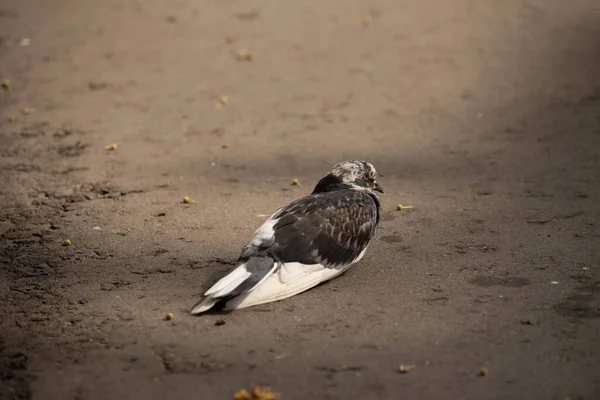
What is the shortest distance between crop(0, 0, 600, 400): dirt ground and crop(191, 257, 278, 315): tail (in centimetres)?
12

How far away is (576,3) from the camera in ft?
42.4

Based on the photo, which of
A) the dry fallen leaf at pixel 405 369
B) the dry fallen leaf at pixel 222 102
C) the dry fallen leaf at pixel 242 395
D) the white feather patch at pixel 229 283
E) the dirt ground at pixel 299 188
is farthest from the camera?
the dry fallen leaf at pixel 222 102

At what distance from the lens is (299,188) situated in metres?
8.15

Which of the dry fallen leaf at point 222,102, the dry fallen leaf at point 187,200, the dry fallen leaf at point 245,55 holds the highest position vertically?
Result: the dry fallen leaf at point 245,55

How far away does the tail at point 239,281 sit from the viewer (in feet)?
18.5

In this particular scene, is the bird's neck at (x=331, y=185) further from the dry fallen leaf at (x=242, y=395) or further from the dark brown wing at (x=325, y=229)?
the dry fallen leaf at (x=242, y=395)

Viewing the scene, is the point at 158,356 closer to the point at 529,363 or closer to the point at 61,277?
the point at 61,277

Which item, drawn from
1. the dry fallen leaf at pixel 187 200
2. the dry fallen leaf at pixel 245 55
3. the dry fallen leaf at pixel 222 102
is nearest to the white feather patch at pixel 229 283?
the dry fallen leaf at pixel 187 200

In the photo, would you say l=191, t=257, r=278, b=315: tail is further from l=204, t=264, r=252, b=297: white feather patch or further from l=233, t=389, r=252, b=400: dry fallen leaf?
l=233, t=389, r=252, b=400: dry fallen leaf

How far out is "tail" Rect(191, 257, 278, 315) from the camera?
18.5 feet

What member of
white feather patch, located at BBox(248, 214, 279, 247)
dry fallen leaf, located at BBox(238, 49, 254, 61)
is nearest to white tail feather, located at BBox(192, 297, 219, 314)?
white feather patch, located at BBox(248, 214, 279, 247)

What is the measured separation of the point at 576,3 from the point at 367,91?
4.21 meters

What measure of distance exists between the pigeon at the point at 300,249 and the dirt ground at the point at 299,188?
136 millimetres

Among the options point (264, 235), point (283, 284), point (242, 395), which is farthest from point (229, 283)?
point (242, 395)
